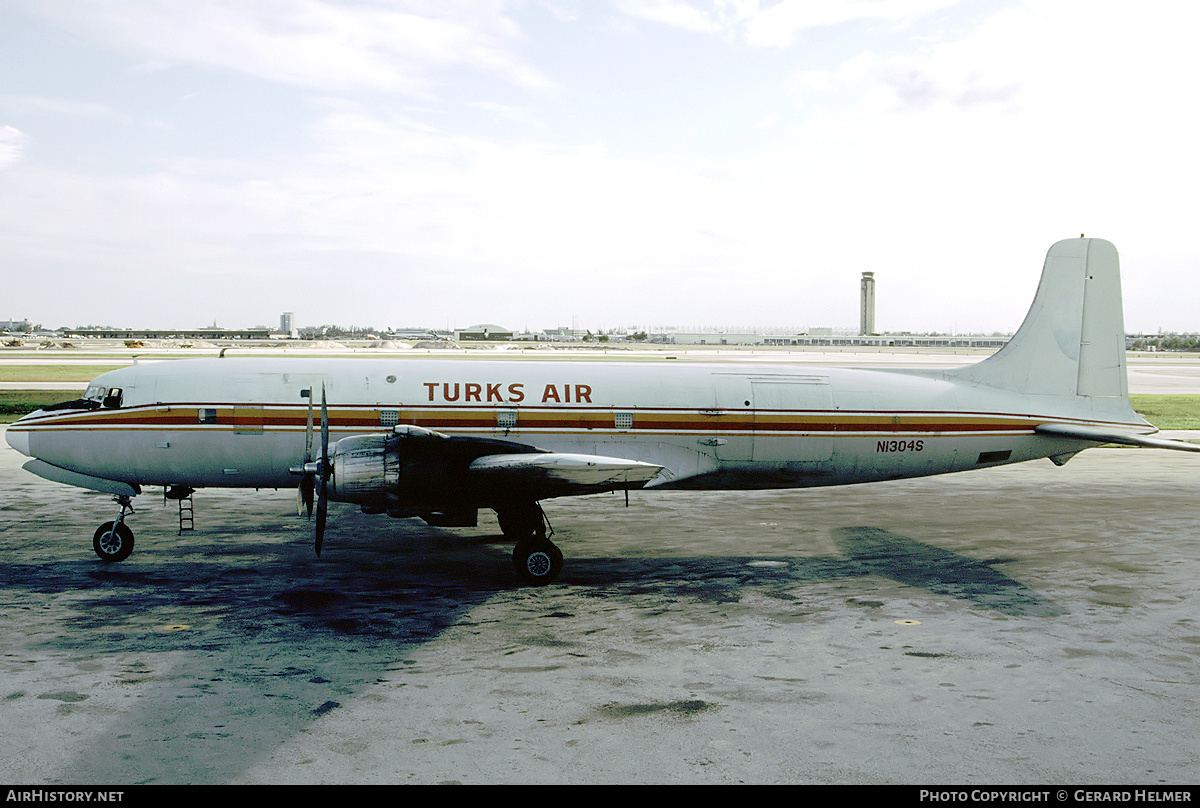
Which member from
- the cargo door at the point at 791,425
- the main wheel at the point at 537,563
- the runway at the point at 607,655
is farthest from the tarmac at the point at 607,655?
the cargo door at the point at 791,425

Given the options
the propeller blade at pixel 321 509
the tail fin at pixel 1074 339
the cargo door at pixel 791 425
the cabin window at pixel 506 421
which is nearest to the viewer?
the propeller blade at pixel 321 509

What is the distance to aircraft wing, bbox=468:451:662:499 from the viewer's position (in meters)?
13.8

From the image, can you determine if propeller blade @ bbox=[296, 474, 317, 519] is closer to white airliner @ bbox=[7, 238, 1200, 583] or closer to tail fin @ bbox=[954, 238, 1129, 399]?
white airliner @ bbox=[7, 238, 1200, 583]

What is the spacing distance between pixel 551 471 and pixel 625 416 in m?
3.65

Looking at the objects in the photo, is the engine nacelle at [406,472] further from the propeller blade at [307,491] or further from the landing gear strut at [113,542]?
the landing gear strut at [113,542]

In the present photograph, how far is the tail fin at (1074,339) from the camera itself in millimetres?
18906

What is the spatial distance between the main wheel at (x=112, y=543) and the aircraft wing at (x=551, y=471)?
728cm

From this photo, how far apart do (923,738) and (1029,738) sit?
3.73 ft

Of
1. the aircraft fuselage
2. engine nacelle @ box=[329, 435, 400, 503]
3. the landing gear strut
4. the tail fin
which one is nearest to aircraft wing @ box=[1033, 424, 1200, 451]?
the aircraft fuselage

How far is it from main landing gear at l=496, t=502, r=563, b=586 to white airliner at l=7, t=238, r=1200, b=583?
3 cm

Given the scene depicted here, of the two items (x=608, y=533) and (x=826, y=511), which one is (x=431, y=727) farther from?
(x=826, y=511)

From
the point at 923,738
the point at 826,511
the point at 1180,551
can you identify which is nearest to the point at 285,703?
the point at 923,738

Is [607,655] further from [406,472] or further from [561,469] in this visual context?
[406,472]

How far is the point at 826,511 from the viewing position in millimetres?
21844
